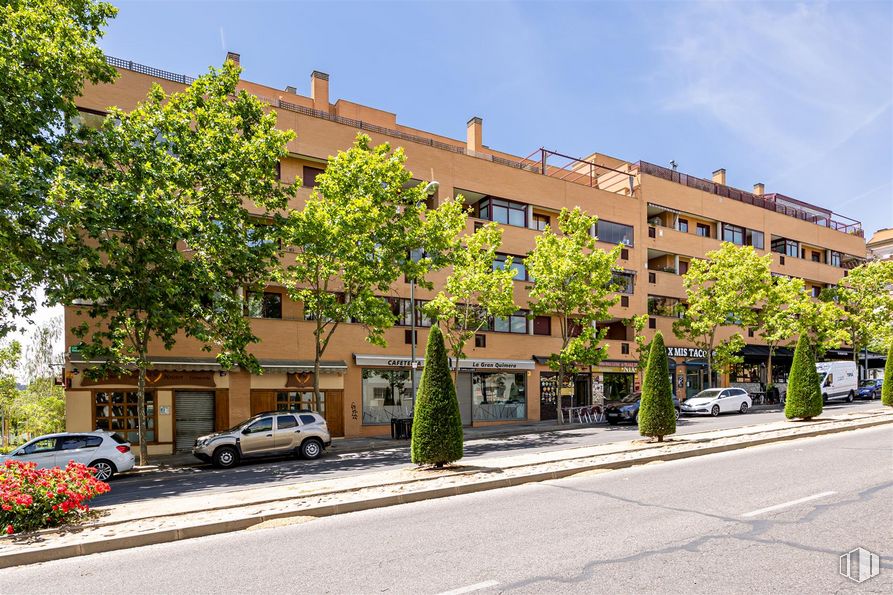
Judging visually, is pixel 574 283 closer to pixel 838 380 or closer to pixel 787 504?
pixel 787 504

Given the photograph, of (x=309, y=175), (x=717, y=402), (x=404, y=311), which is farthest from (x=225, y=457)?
(x=717, y=402)

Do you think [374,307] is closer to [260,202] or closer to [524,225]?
[260,202]

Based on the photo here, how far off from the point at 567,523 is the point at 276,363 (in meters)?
17.6

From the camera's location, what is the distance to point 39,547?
7480 mm

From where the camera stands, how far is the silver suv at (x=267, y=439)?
16969 millimetres

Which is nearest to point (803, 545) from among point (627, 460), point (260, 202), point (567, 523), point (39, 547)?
point (567, 523)

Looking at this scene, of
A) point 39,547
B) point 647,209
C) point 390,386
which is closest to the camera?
point 39,547

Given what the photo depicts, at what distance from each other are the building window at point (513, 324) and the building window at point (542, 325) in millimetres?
847

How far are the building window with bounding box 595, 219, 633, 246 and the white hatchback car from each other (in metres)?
26.9

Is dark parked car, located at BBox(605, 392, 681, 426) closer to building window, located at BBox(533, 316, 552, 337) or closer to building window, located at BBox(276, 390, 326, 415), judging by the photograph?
building window, located at BBox(533, 316, 552, 337)

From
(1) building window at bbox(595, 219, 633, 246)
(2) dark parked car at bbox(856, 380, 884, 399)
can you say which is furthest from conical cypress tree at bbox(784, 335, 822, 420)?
(2) dark parked car at bbox(856, 380, 884, 399)

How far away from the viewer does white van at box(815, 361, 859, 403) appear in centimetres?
3589

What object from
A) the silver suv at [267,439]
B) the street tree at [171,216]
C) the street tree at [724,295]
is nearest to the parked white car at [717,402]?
the street tree at [724,295]

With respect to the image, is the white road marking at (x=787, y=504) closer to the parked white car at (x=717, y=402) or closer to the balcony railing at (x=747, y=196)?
the parked white car at (x=717, y=402)
